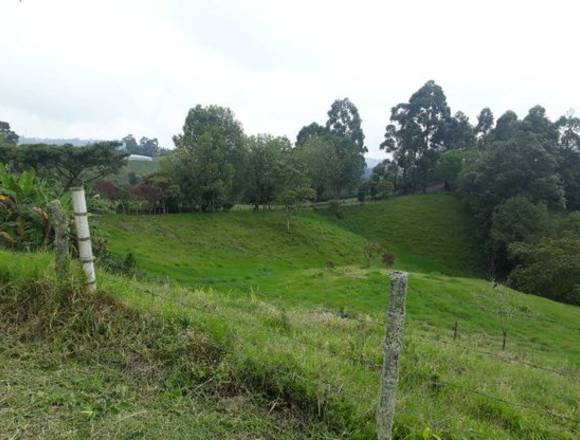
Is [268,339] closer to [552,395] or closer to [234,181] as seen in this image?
[552,395]

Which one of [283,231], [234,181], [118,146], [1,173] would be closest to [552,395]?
[1,173]

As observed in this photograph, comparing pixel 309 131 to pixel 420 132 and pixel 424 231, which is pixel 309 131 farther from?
pixel 424 231

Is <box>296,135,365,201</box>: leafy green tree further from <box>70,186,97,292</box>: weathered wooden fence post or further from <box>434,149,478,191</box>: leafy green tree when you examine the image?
<box>70,186,97,292</box>: weathered wooden fence post

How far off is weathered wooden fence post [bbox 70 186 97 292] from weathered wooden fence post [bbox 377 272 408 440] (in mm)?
2698

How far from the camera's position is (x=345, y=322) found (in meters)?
6.97

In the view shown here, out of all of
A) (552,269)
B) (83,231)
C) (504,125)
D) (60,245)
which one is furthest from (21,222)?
(504,125)

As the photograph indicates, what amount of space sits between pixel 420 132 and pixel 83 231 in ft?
168

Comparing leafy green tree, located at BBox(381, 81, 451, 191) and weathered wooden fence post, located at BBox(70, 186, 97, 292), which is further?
leafy green tree, located at BBox(381, 81, 451, 191)

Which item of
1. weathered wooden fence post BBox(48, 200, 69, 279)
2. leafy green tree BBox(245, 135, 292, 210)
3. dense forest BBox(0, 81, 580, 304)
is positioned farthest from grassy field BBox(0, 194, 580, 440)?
leafy green tree BBox(245, 135, 292, 210)

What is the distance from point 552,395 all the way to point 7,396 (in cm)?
631

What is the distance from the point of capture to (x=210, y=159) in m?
36.4

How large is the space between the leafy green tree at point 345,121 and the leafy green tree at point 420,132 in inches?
162

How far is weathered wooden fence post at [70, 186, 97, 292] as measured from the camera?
3.70 m

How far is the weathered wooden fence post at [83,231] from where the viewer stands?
12.1 feet
